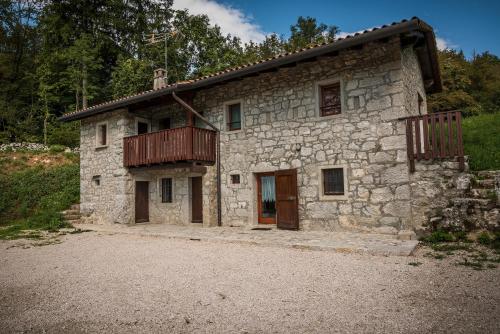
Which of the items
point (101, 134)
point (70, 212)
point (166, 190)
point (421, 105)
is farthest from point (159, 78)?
point (421, 105)

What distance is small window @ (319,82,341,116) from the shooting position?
9.26 meters

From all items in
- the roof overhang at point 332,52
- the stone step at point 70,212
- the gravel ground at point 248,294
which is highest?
the roof overhang at point 332,52

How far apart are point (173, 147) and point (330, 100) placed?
5456 millimetres

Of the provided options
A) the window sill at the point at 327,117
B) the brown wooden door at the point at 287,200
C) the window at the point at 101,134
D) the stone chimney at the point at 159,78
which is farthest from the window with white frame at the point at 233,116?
the window at the point at 101,134

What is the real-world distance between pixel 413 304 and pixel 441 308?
0.28 metres

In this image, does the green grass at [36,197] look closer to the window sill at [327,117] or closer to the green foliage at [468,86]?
the window sill at [327,117]

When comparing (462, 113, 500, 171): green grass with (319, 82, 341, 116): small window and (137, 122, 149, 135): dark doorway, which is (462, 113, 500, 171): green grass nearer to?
(319, 82, 341, 116): small window

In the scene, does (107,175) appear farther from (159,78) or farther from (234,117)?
(234,117)

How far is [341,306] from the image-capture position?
359cm

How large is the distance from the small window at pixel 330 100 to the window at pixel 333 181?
1725mm

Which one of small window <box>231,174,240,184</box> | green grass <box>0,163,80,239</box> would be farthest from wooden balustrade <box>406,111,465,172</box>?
green grass <box>0,163,80,239</box>

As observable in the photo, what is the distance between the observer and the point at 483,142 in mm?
9984

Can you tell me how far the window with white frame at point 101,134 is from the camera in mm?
13781

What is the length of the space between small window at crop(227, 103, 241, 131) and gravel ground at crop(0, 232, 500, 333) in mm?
5756
